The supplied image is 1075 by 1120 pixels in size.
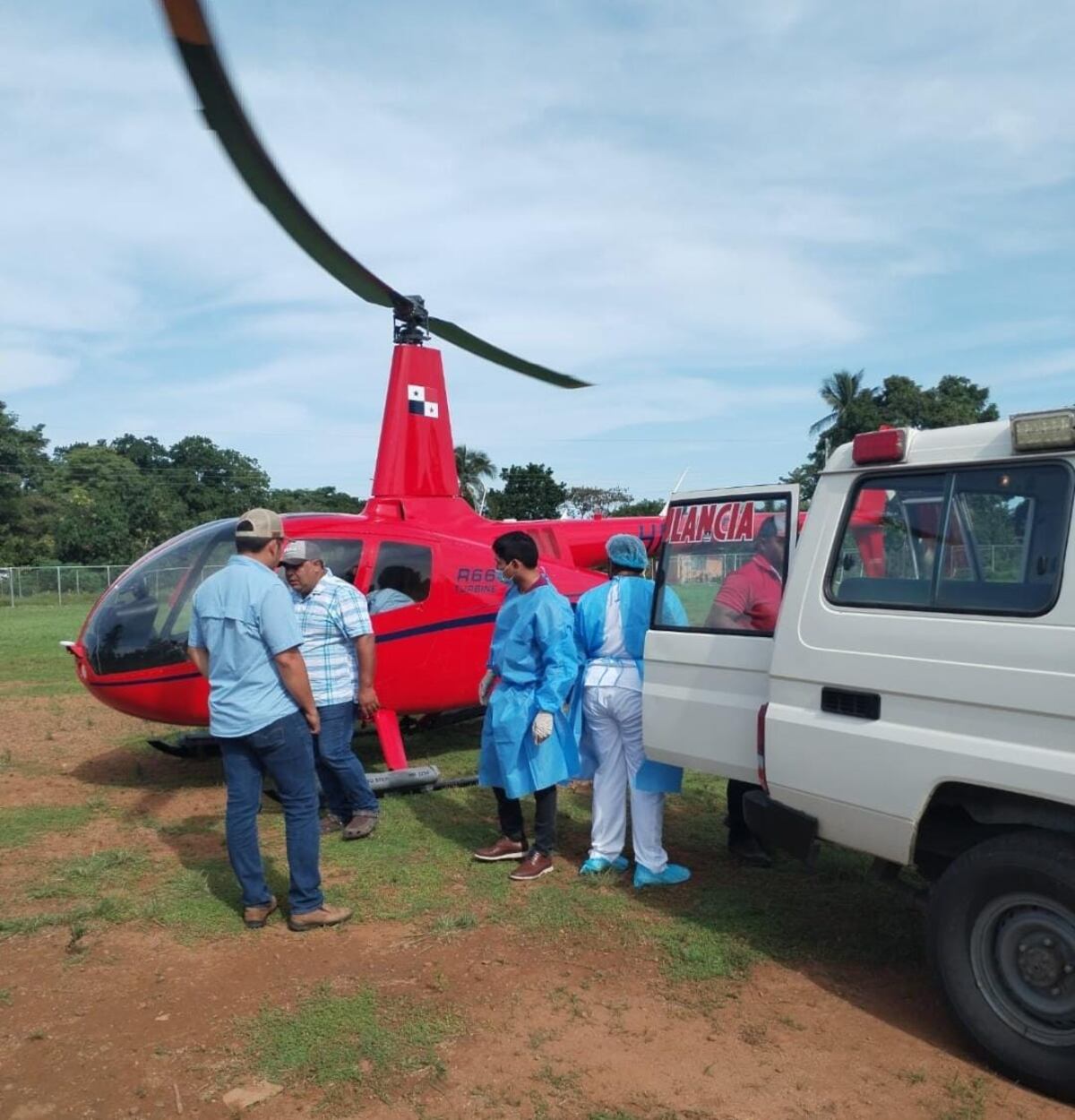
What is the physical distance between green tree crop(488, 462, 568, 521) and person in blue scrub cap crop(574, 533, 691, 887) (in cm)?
5471

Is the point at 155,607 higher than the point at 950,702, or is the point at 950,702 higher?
the point at 155,607

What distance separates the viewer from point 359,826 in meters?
6.07

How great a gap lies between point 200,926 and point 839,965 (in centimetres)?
298

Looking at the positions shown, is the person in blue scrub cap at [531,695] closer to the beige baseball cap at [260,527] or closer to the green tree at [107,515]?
the beige baseball cap at [260,527]

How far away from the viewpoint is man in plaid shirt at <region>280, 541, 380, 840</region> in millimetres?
5797

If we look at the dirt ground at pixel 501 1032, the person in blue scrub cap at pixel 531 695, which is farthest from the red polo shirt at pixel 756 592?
the dirt ground at pixel 501 1032

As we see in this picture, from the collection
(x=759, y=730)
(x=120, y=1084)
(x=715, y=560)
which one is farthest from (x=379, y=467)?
(x=120, y=1084)

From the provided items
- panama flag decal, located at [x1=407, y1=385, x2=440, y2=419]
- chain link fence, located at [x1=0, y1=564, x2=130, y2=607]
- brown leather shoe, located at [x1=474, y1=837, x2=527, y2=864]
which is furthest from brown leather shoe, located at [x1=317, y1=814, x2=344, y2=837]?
chain link fence, located at [x1=0, y1=564, x2=130, y2=607]

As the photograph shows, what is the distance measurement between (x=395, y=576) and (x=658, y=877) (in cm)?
333

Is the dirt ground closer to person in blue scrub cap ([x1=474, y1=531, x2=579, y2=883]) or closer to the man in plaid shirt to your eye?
person in blue scrub cap ([x1=474, y1=531, x2=579, y2=883])

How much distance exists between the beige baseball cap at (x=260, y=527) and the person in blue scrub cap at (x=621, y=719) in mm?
1672

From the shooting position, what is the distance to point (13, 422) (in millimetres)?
51125

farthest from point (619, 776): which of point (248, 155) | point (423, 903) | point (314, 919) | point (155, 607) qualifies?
point (155, 607)

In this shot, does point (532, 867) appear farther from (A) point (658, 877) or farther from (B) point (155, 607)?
(B) point (155, 607)
